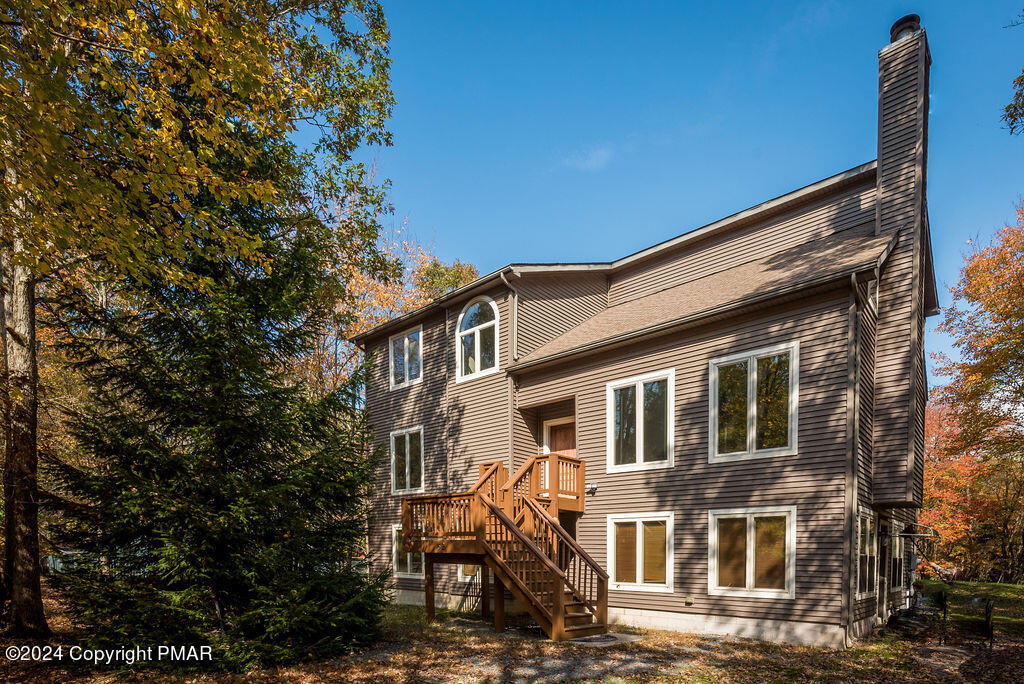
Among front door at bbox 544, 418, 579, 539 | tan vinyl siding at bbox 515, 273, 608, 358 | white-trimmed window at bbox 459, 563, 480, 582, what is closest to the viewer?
front door at bbox 544, 418, 579, 539

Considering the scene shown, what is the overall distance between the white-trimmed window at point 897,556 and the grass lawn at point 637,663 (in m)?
2.54

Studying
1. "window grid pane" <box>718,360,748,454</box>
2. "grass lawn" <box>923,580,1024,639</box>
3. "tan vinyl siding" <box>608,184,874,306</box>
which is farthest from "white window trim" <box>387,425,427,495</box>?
"grass lawn" <box>923,580,1024,639</box>

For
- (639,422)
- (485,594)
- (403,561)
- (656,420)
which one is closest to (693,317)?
(656,420)

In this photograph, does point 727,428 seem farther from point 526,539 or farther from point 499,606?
point 499,606

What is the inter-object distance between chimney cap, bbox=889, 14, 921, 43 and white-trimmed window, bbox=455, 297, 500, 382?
10671 millimetres

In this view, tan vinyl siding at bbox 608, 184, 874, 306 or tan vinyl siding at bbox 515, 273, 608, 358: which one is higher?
tan vinyl siding at bbox 608, 184, 874, 306

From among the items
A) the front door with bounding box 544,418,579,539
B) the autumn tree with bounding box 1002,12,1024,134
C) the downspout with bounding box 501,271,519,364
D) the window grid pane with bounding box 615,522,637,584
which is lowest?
the window grid pane with bounding box 615,522,637,584

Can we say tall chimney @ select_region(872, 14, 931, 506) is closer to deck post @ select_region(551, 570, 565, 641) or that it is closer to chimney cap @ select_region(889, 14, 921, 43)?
chimney cap @ select_region(889, 14, 921, 43)

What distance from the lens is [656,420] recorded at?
12.3m

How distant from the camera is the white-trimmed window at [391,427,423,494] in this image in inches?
691

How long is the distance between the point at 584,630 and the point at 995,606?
15632 mm

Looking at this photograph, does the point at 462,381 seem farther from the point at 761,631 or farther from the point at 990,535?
the point at 990,535

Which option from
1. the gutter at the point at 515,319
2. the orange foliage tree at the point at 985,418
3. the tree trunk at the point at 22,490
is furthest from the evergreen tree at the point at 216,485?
the orange foliage tree at the point at 985,418

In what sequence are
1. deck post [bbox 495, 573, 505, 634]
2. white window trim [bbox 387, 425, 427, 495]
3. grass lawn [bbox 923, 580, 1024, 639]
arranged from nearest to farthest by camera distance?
deck post [bbox 495, 573, 505, 634] < grass lawn [bbox 923, 580, 1024, 639] < white window trim [bbox 387, 425, 427, 495]
